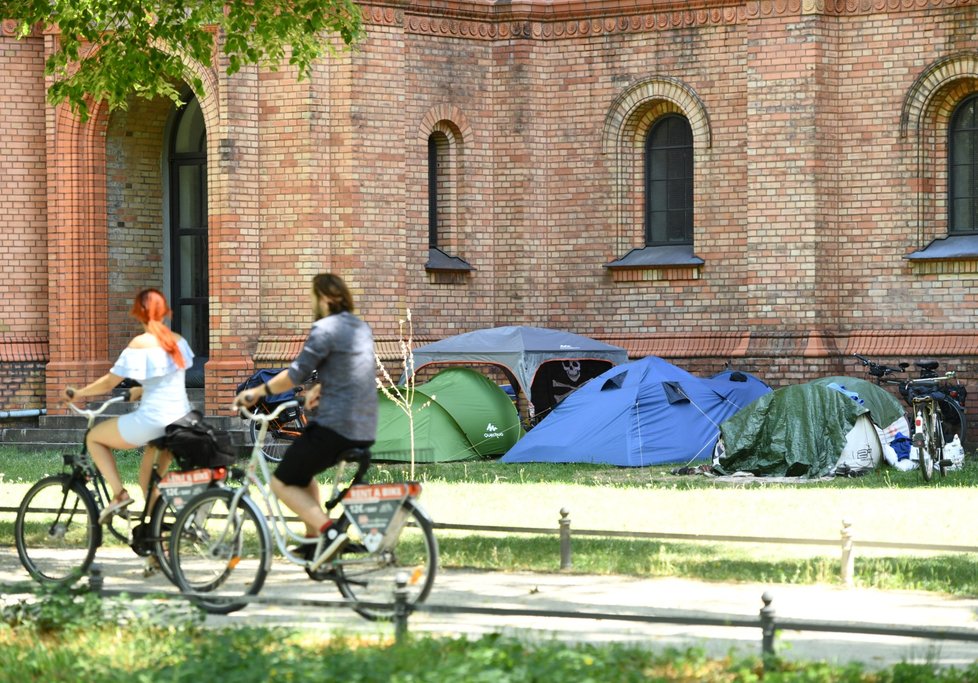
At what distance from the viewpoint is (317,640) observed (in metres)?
7.72

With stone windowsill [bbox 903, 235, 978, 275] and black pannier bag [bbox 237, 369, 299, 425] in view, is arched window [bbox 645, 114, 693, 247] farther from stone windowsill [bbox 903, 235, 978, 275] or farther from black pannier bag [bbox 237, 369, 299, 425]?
black pannier bag [bbox 237, 369, 299, 425]

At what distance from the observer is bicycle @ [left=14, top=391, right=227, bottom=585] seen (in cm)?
912

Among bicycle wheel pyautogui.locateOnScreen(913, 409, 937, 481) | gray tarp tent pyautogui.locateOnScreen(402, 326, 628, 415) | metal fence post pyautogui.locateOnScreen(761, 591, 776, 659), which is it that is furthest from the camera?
gray tarp tent pyautogui.locateOnScreen(402, 326, 628, 415)

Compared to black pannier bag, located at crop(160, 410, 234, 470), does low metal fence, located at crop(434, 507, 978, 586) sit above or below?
below

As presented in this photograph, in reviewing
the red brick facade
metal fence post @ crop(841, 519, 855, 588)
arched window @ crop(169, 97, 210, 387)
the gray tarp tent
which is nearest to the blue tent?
the gray tarp tent

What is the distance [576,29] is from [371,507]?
1544 centimetres

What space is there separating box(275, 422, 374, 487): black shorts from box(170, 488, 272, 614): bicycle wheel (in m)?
0.29

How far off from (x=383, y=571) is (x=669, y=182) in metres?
15.0

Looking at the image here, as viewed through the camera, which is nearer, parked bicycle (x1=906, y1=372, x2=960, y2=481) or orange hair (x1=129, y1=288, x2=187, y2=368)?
orange hair (x1=129, y1=288, x2=187, y2=368)

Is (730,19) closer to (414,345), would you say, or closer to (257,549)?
(414,345)

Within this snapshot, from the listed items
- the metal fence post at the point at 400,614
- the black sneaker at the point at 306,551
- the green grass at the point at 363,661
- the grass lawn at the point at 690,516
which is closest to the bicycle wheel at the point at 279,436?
the grass lawn at the point at 690,516

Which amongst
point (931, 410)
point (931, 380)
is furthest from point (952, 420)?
point (931, 410)

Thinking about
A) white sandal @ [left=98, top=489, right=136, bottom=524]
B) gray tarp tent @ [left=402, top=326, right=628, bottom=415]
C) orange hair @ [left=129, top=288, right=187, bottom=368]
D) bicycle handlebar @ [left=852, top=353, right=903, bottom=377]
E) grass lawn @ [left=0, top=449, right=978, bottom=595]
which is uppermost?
orange hair @ [left=129, top=288, right=187, bottom=368]

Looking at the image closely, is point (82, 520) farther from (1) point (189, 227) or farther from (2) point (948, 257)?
(1) point (189, 227)
